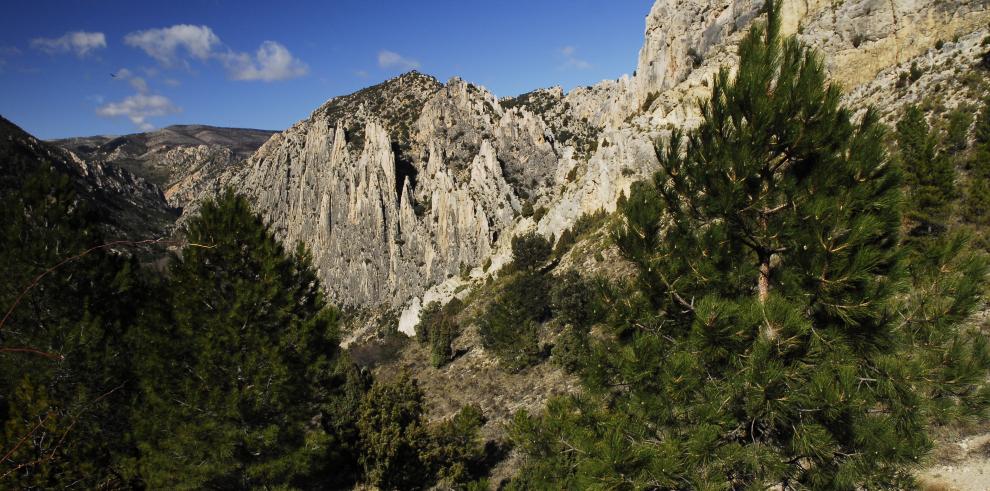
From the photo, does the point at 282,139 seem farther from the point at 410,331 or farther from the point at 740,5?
the point at 740,5

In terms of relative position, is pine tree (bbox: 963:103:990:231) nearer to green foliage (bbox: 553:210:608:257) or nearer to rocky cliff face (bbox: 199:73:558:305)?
green foliage (bbox: 553:210:608:257)

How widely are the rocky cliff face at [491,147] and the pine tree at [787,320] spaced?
967 inches

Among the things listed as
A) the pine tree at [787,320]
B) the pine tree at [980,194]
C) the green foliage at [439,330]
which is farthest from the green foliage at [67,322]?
the pine tree at [980,194]

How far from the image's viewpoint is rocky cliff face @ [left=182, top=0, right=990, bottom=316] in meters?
31.4

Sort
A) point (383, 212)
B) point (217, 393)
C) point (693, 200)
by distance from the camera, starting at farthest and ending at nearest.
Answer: point (383, 212), point (217, 393), point (693, 200)

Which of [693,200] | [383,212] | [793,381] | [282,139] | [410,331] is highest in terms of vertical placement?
[282,139]

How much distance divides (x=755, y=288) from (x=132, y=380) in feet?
43.4

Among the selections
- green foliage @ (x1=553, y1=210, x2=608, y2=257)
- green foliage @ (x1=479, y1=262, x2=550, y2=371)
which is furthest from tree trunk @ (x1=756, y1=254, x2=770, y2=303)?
green foliage @ (x1=553, y1=210, x2=608, y2=257)

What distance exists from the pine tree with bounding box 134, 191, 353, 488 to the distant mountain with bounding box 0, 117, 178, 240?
43.5 m

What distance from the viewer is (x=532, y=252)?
150 feet

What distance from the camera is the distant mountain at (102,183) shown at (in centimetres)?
6725

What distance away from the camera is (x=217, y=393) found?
9.04 m

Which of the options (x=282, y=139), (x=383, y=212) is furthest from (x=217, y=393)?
(x=282, y=139)

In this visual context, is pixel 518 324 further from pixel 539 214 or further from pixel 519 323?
pixel 539 214
